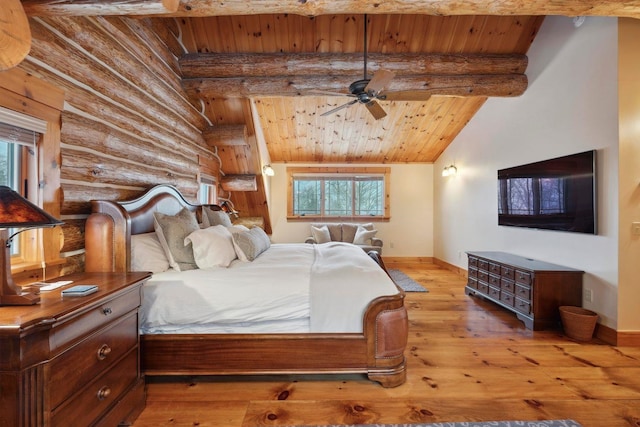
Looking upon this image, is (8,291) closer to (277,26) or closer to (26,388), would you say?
(26,388)

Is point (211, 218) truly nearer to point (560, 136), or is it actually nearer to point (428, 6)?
point (428, 6)

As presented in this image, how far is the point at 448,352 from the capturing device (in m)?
2.63

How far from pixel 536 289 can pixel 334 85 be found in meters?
3.36

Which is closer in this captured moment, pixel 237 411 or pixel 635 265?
pixel 237 411

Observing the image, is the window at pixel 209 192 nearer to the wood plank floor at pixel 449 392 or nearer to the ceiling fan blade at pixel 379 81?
the ceiling fan blade at pixel 379 81

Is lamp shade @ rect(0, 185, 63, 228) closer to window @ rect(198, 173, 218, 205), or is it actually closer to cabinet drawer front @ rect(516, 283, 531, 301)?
window @ rect(198, 173, 218, 205)

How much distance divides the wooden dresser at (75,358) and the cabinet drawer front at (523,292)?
364cm

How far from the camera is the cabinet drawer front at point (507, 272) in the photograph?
342 centimetres

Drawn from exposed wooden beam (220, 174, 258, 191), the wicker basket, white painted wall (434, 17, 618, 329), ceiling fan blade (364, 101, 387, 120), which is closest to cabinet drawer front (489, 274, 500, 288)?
white painted wall (434, 17, 618, 329)

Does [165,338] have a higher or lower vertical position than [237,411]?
higher

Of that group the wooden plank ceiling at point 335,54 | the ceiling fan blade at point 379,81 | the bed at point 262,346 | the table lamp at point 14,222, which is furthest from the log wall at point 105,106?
the ceiling fan blade at point 379,81

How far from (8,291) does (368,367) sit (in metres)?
2.06

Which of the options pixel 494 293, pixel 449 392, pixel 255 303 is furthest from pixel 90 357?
pixel 494 293

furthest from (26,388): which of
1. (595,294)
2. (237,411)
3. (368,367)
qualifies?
(595,294)
